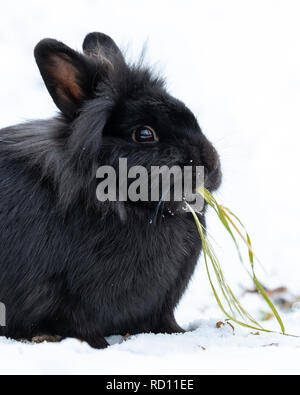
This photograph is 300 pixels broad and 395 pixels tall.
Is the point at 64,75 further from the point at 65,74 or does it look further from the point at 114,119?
the point at 114,119

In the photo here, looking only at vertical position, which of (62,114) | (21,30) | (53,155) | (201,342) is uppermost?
(21,30)

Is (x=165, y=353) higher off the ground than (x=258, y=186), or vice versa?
(x=258, y=186)

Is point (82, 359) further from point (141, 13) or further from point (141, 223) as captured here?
point (141, 13)

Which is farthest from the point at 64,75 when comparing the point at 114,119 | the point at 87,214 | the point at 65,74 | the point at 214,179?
the point at 214,179

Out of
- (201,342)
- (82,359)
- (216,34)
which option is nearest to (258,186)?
(216,34)

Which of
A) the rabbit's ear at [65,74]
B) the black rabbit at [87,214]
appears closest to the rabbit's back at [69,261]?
the black rabbit at [87,214]

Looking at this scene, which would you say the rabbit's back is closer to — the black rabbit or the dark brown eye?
the black rabbit

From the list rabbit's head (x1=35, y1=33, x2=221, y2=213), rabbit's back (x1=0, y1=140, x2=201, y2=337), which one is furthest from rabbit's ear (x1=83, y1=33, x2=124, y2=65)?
rabbit's back (x1=0, y1=140, x2=201, y2=337)

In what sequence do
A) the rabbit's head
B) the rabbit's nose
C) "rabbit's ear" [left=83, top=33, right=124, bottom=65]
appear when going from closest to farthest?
the rabbit's head, the rabbit's nose, "rabbit's ear" [left=83, top=33, right=124, bottom=65]
